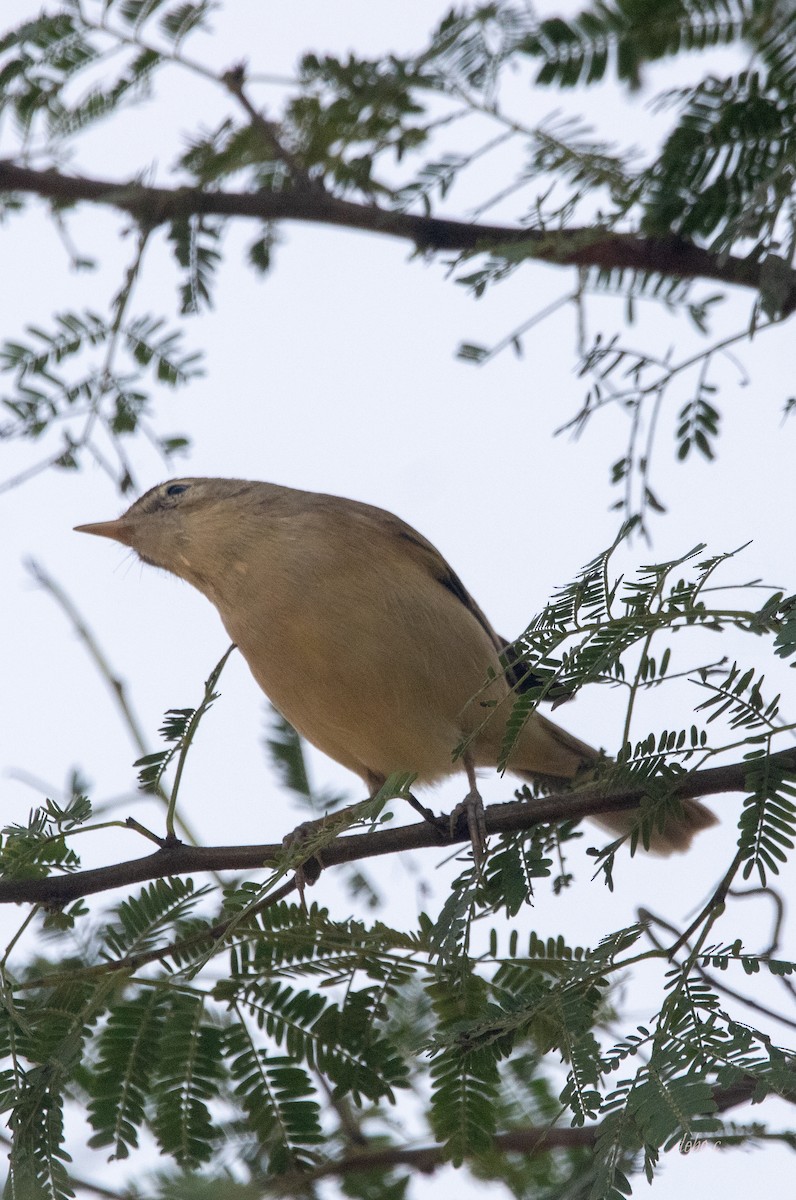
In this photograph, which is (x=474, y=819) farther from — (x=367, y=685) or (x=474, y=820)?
(x=367, y=685)

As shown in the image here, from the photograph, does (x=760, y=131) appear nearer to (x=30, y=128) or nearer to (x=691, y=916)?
(x=691, y=916)

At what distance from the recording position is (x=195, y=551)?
548 centimetres

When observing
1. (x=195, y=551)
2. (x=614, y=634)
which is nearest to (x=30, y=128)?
(x=195, y=551)

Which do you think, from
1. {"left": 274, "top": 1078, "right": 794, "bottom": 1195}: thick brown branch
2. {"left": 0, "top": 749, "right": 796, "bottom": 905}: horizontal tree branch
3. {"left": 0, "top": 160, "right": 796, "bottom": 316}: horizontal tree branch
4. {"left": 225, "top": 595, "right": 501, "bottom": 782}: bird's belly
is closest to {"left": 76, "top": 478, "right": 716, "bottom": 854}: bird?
{"left": 225, "top": 595, "right": 501, "bottom": 782}: bird's belly

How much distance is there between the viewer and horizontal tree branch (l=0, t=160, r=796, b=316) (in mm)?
3758

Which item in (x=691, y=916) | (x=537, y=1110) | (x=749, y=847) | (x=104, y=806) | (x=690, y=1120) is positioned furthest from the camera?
(x=537, y=1110)

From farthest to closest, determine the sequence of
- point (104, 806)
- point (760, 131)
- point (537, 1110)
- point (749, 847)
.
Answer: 1. point (537, 1110)
2. point (760, 131)
3. point (104, 806)
4. point (749, 847)

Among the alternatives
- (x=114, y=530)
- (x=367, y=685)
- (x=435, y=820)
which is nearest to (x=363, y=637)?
(x=367, y=685)

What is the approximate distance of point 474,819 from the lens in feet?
12.5

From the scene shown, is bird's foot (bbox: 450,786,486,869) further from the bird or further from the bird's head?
the bird's head

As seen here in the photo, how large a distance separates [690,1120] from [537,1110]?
192 cm

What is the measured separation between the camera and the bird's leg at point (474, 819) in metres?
3.65

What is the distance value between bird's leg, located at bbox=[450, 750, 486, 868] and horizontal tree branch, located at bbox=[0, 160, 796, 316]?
A: 5.20 ft

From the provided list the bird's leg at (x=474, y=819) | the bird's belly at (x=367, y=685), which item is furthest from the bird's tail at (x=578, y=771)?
the bird's leg at (x=474, y=819)
